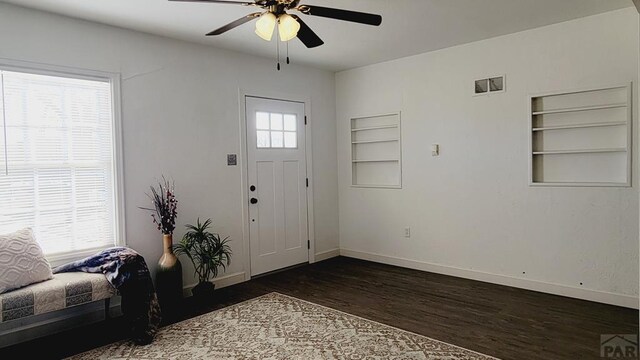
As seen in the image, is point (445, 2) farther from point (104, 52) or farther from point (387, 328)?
point (104, 52)

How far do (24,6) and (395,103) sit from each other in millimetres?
3932

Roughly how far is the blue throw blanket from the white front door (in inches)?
69.7

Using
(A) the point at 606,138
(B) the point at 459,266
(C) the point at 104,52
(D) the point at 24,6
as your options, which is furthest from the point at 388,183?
(D) the point at 24,6

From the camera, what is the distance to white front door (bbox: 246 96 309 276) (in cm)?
502

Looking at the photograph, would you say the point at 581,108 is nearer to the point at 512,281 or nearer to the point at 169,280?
the point at 512,281

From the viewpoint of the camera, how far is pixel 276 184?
5258 millimetres

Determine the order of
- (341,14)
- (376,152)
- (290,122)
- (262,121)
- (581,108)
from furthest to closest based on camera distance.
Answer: (376,152), (290,122), (262,121), (581,108), (341,14)

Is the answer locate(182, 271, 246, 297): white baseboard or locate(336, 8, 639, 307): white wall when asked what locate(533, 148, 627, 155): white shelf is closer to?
locate(336, 8, 639, 307): white wall

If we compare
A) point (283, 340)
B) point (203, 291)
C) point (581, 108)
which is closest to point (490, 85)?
point (581, 108)

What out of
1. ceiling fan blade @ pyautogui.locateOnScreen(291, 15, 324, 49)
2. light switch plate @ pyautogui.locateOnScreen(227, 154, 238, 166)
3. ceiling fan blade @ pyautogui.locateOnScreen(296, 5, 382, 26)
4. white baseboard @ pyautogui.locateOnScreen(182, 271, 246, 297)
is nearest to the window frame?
white baseboard @ pyautogui.locateOnScreen(182, 271, 246, 297)

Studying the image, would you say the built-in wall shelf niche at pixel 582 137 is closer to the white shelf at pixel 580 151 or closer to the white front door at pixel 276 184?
the white shelf at pixel 580 151

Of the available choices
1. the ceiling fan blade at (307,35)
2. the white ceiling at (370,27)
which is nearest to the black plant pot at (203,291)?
the white ceiling at (370,27)

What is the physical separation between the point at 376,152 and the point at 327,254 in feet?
5.25

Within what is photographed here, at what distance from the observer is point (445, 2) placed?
11.2 ft
